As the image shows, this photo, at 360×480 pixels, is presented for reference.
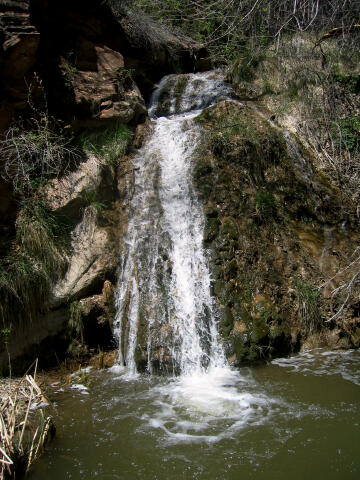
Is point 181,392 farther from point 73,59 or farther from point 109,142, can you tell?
point 73,59

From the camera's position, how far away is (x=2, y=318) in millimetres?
4410

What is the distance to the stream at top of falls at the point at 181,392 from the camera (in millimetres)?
2750

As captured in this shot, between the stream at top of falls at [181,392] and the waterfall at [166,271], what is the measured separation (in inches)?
0.6

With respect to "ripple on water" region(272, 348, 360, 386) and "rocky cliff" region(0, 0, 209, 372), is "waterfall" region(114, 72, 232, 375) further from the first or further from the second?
"ripple on water" region(272, 348, 360, 386)

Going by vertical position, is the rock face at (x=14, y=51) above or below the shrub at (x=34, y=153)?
above

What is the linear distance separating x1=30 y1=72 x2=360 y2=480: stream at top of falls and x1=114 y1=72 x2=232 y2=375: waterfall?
15 millimetres

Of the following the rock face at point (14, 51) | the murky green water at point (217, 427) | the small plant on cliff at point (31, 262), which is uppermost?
the rock face at point (14, 51)

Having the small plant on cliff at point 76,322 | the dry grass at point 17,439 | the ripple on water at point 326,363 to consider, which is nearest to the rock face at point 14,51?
the small plant on cliff at point 76,322

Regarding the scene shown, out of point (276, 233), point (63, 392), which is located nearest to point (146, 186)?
point (276, 233)

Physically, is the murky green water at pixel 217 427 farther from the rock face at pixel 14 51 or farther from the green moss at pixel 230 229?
the rock face at pixel 14 51

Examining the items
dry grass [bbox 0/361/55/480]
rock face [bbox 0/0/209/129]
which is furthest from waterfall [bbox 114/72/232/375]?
dry grass [bbox 0/361/55/480]

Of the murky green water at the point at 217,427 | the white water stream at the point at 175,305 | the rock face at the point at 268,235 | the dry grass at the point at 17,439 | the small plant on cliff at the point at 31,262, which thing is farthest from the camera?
the rock face at the point at 268,235

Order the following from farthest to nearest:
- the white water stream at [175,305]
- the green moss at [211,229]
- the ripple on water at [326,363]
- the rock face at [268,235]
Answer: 1. the green moss at [211,229]
2. the rock face at [268,235]
3. the ripple on water at [326,363]
4. the white water stream at [175,305]

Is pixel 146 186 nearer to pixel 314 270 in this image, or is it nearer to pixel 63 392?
pixel 314 270
